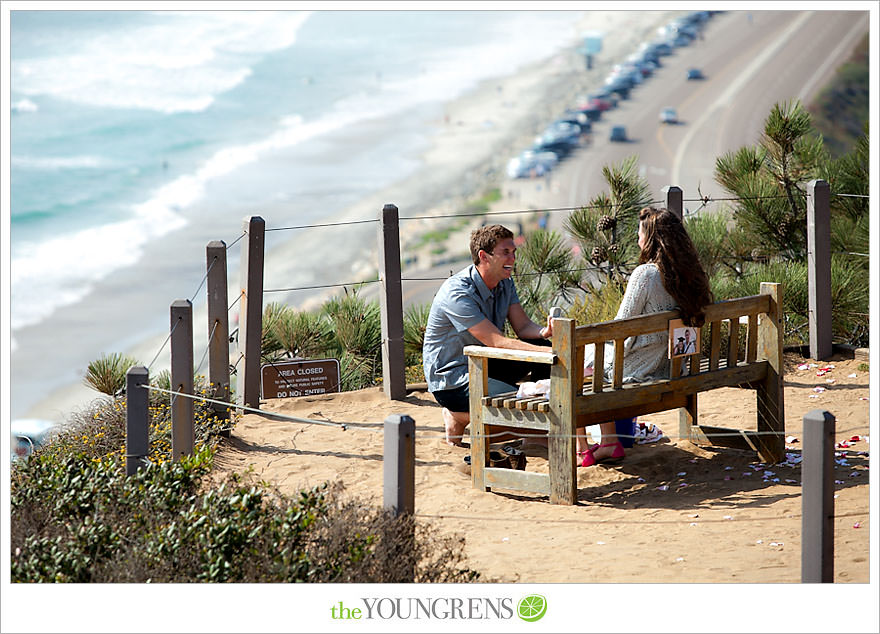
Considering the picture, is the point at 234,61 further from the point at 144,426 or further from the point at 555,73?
the point at 144,426

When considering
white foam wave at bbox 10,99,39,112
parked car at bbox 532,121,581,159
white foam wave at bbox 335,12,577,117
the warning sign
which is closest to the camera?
the warning sign

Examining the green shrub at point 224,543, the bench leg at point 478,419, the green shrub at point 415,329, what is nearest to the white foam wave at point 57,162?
the green shrub at point 415,329

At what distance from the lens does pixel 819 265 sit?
22.7 feet

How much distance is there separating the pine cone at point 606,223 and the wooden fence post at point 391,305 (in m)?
1.91

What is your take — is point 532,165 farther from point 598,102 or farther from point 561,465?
point 561,465

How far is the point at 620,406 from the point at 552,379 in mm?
379

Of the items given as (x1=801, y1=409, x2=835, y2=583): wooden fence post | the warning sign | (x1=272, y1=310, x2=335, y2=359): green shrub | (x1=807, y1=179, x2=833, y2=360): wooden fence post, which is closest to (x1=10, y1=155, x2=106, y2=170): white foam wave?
(x1=272, y1=310, x2=335, y2=359): green shrub

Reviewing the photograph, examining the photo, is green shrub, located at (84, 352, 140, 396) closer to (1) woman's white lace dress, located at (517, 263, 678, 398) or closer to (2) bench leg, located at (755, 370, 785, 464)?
(1) woman's white lace dress, located at (517, 263, 678, 398)

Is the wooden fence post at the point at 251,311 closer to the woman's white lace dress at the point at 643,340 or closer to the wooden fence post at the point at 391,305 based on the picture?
the wooden fence post at the point at 391,305

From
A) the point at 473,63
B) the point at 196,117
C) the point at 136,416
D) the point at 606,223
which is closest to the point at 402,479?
the point at 136,416

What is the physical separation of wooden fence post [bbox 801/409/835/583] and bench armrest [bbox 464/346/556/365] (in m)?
1.44

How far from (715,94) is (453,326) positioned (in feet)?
203

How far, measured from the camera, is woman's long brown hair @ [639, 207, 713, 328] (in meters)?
4.72

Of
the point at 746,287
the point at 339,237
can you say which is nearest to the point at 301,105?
the point at 339,237
